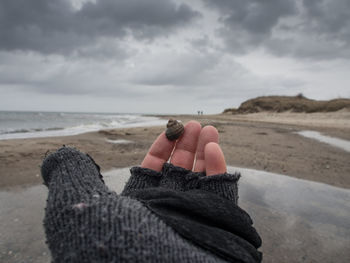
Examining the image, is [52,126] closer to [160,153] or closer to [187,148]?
[160,153]

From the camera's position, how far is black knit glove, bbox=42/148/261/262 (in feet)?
2.99

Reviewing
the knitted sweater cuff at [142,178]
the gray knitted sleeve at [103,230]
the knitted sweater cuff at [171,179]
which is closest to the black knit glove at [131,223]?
the gray knitted sleeve at [103,230]

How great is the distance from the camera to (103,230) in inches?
36.6

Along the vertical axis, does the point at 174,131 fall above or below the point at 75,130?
above

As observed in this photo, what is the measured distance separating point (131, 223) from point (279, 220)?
5.93 feet

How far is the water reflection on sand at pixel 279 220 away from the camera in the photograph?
1.66 m

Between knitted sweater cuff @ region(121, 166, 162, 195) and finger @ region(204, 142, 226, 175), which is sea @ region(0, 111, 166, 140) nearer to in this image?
knitted sweater cuff @ region(121, 166, 162, 195)

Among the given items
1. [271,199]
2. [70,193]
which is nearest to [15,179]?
[70,193]

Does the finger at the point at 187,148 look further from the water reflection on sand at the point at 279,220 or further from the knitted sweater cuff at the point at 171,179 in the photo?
the water reflection on sand at the point at 279,220

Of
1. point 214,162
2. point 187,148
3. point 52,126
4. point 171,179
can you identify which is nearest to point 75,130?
point 52,126

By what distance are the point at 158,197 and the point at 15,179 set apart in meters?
2.87

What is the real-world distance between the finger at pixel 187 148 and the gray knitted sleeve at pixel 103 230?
92 cm

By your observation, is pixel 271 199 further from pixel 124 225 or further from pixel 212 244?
pixel 124 225

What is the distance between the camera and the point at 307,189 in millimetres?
3008
